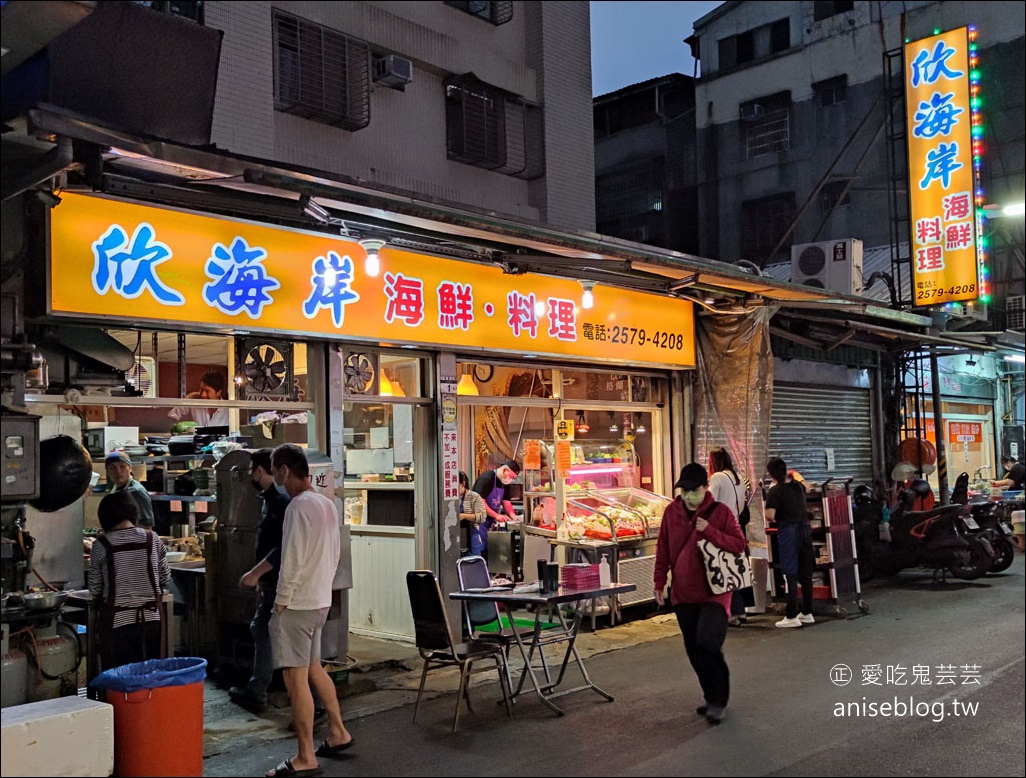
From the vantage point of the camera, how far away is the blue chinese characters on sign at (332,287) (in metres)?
7.85

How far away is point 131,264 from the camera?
6.69 metres

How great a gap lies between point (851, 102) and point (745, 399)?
14.0 metres

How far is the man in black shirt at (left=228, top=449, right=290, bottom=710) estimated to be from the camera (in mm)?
6250

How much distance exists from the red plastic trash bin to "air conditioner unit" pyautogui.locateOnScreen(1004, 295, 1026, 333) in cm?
1523

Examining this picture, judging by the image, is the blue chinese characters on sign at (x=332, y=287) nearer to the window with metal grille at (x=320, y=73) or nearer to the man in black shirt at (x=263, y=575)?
the man in black shirt at (x=263, y=575)

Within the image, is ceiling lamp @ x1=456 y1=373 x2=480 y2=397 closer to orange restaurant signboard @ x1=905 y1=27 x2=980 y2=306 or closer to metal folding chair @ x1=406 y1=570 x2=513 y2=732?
metal folding chair @ x1=406 y1=570 x2=513 y2=732

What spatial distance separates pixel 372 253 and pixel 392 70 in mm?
6112

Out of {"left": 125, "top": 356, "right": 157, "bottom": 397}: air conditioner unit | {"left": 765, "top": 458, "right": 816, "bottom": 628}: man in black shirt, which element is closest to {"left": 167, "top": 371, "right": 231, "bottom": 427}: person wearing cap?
{"left": 125, "top": 356, "right": 157, "bottom": 397}: air conditioner unit

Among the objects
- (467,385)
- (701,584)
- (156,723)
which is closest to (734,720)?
(701,584)

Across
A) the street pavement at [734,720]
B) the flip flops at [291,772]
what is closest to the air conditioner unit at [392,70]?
the street pavement at [734,720]

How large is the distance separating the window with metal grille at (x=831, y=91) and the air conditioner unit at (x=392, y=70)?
1370cm

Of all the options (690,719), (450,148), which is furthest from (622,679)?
(450,148)

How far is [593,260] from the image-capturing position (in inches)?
377

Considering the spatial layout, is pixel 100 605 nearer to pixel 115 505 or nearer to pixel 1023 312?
pixel 115 505
